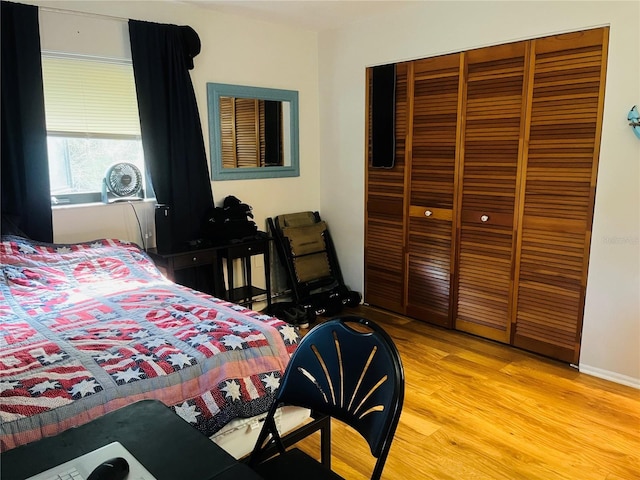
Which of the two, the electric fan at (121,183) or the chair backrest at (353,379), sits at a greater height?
the electric fan at (121,183)

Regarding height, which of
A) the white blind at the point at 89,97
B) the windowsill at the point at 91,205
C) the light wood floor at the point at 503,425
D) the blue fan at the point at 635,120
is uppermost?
the white blind at the point at 89,97

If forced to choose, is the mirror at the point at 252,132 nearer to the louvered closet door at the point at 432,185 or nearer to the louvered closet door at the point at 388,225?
the louvered closet door at the point at 388,225

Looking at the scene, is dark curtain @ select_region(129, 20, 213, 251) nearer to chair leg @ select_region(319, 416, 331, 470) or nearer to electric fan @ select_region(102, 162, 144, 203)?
electric fan @ select_region(102, 162, 144, 203)

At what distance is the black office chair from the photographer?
48.6 inches

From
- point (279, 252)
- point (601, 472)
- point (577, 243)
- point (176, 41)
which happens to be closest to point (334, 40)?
point (176, 41)

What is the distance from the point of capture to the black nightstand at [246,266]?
3.48m

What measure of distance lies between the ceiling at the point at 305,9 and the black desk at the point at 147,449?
2956 mm

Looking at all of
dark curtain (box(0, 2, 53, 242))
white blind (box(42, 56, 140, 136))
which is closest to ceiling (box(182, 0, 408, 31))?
white blind (box(42, 56, 140, 136))

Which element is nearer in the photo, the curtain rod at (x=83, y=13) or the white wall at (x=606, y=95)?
the white wall at (x=606, y=95)

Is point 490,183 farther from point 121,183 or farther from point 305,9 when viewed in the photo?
point 121,183

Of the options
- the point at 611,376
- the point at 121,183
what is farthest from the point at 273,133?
the point at 611,376

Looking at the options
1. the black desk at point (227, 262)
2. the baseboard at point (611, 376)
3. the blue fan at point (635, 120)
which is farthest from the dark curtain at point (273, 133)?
the baseboard at point (611, 376)

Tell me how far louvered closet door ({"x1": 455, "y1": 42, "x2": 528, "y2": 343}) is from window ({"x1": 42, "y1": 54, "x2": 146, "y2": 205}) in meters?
2.31

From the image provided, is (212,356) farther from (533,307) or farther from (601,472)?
(533,307)
